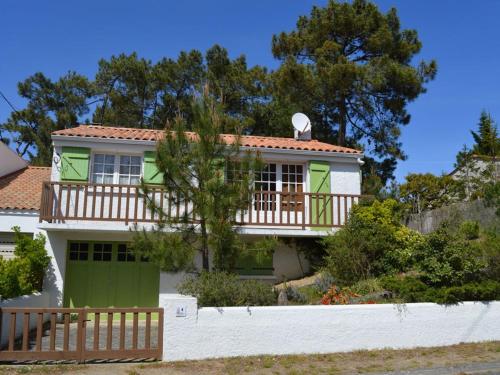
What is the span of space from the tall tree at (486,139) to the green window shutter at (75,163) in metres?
20.0

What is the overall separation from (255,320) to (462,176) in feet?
71.3

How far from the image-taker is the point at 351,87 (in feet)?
72.7

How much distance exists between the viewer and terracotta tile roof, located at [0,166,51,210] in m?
13.3

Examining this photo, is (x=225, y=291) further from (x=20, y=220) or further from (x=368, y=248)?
(x=20, y=220)

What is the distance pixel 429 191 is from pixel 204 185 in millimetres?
19973

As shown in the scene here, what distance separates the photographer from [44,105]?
2792 centimetres

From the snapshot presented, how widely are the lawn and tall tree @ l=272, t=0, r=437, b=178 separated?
1515 cm

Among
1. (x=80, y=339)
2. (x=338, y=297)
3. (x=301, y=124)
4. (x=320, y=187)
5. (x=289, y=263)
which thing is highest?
(x=301, y=124)

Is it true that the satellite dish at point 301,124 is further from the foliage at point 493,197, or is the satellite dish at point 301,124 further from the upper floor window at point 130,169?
the foliage at point 493,197

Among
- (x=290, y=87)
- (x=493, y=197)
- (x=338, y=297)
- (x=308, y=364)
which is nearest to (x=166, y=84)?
(x=290, y=87)

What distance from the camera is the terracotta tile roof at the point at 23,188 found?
13328 millimetres

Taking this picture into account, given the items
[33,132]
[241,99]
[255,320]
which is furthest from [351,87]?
[33,132]

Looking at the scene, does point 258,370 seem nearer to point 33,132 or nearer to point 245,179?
point 245,179

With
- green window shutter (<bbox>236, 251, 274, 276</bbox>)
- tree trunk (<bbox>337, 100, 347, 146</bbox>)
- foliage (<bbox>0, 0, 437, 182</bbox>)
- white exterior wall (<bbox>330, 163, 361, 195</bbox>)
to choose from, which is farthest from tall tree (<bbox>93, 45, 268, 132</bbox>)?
green window shutter (<bbox>236, 251, 274, 276</bbox>)
